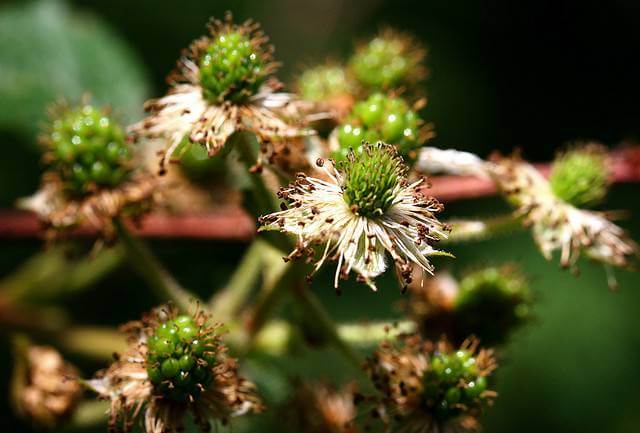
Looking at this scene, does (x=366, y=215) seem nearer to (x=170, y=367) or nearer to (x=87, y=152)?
(x=170, y=367)

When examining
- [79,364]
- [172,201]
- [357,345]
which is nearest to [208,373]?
[357,345]

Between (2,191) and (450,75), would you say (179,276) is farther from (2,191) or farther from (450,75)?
(450,75)

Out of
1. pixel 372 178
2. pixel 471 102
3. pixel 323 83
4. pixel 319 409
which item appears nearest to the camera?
pixel 372 178

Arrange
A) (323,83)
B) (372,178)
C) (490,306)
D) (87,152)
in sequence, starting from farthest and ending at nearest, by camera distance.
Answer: (323,83), (490,306), (87,152), (372,178)

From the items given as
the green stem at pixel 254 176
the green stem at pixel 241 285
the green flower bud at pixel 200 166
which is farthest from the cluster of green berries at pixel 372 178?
the green flower bud at pixel 200 166

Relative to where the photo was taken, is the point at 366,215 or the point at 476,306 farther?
the point at 476,306

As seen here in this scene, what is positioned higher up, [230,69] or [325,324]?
[230,69]

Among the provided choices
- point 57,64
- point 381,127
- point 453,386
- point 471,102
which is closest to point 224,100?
point 381,127
